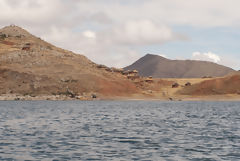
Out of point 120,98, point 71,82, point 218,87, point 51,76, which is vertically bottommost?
point 120,98

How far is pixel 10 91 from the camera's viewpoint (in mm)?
141375

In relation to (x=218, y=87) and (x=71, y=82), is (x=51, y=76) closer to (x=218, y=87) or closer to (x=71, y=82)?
(x=71, y=82)

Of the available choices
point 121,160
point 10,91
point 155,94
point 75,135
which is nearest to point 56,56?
point 10,91

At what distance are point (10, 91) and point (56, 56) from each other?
3552 centimetres

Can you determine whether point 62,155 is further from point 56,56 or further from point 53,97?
point 56,56

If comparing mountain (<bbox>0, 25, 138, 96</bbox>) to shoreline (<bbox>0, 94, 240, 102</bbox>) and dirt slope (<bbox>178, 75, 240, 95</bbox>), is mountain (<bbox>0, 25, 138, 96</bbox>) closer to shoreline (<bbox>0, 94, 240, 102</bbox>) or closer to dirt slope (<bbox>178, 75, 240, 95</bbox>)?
shoreline (<bbox>0, 94, 240, 102</bbox>)

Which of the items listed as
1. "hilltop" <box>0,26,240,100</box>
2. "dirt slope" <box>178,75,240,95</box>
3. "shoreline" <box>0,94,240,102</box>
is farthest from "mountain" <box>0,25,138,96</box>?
"dirt slope" <box>178,75,240,95</box>

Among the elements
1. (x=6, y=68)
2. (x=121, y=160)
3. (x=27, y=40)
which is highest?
(x=27, y=40)

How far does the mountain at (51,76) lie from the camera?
144 m

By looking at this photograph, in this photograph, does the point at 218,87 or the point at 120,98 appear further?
the point at 218,87

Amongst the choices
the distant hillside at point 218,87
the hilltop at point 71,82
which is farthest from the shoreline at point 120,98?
the distant hillside at point 218,87

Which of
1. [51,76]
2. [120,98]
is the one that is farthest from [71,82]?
[120,98]

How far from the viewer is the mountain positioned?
143500 mm

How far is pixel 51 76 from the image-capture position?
150625 mm
